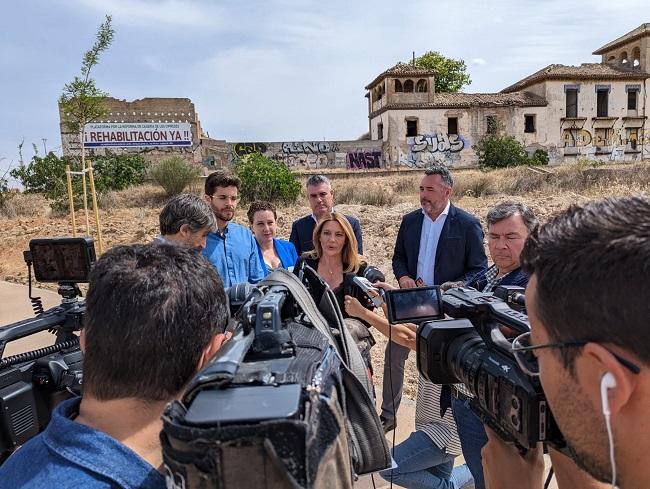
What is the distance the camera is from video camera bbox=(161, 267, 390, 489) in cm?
64

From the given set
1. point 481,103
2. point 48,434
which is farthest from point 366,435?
point 481,103

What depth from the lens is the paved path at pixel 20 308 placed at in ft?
17.8

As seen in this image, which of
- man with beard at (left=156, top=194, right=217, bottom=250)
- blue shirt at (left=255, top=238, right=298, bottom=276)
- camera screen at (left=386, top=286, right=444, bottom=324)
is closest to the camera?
camera screen at (left=386, top=286, right=444, bottom=324)

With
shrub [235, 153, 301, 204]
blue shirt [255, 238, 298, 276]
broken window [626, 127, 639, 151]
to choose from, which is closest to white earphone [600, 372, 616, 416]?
blue shirt [255, 238, 298, 276]

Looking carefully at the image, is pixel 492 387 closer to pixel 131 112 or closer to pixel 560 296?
pixel 560 296

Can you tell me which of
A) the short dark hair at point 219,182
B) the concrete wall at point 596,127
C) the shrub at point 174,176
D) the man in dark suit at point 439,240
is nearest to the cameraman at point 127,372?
the man in dark suit at point 439,240

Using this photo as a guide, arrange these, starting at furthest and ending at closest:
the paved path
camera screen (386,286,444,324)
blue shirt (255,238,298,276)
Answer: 1. the paved path
2. blue shirt (255,238,298,276)
3. camera screen (386,286,444,324)

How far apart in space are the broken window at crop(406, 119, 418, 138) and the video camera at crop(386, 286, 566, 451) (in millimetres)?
34623

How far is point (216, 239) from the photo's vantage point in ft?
12.2

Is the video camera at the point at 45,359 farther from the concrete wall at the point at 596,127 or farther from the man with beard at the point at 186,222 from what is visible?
the concrete wall at the point at 596,127

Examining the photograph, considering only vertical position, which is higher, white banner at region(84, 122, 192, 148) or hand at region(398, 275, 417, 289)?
white banner at region(84, 122, 192, 148)

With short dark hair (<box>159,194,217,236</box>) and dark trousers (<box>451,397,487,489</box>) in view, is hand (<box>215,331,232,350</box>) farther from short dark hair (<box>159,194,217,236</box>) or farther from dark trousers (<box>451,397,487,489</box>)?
short dark hair (<box>159,194,217,236</box>)

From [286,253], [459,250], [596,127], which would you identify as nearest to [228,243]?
[286,253]

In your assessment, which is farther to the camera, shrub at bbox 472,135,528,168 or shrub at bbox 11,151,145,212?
shrub at bbox 472,135,528,168
